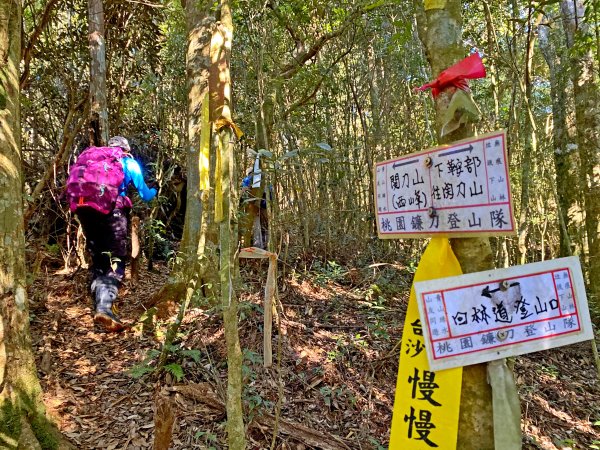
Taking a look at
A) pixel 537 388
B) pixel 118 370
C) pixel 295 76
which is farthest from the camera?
pixel 295 76

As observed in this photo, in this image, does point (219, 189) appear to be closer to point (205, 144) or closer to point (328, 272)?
point (205, 144)

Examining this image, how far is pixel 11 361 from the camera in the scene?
219 centimetres

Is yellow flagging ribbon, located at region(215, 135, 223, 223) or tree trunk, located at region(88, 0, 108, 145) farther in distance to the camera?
tree trunk, located at region(88, 0, 108, 145)

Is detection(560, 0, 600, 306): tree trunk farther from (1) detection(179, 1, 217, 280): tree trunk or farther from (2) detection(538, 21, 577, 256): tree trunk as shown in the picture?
(1) detection(179, 1, 217, 280): tree trunk

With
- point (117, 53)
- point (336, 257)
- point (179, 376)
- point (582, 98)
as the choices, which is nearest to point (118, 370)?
point (179, 376)

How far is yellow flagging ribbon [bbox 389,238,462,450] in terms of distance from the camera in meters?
1.59

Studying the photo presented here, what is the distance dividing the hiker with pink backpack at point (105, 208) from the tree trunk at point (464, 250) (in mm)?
3190

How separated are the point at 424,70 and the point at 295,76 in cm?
195

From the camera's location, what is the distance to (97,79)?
4.84 metres

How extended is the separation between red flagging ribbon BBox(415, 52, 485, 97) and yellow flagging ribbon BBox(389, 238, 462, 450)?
1.99 ft

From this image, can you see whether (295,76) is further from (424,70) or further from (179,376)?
(179,376)

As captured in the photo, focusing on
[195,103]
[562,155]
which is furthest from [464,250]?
[562,155]

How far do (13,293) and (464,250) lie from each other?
219cm

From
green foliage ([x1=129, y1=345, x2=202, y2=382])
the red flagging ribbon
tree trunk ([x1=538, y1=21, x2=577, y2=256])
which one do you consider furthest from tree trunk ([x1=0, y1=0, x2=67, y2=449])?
tree trunk ([x1=538, y1=21, x2=577, y2=256])
